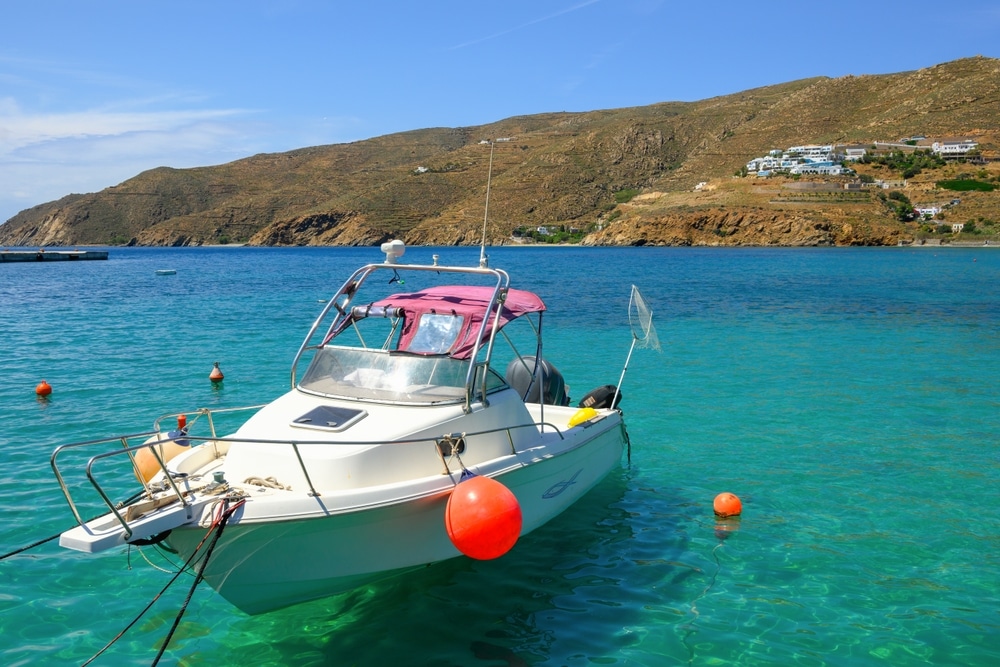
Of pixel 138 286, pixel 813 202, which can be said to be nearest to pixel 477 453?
pixel 138 286

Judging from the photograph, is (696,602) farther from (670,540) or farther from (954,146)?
(954,146)

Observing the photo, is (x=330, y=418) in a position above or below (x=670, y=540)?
above

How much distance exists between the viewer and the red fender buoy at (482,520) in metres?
6.06

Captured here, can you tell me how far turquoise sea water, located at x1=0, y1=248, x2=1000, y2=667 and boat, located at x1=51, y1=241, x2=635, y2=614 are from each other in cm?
75

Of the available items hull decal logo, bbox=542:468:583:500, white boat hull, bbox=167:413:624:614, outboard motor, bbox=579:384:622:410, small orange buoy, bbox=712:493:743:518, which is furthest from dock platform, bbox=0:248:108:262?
white boat hull, bbox=167:413:624:614

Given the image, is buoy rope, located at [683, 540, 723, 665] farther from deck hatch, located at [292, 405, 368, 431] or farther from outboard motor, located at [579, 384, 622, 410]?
deck hatch, located at [292, 405, 368, 431]

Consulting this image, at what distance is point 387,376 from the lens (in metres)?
7.55

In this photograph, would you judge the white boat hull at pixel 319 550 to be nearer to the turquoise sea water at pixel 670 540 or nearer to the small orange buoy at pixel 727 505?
the turquoise sea water at pixel 670 540

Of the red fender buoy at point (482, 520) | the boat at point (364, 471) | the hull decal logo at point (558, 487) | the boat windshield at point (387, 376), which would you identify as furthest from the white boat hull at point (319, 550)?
the hull decal logo at point (558, 487)

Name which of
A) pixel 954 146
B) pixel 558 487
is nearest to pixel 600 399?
pixel 558 487

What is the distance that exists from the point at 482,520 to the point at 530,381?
4.59m

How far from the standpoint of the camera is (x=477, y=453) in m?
7.24

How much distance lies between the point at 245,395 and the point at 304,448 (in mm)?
9890

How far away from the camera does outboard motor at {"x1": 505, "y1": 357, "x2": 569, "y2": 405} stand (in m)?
10.5
